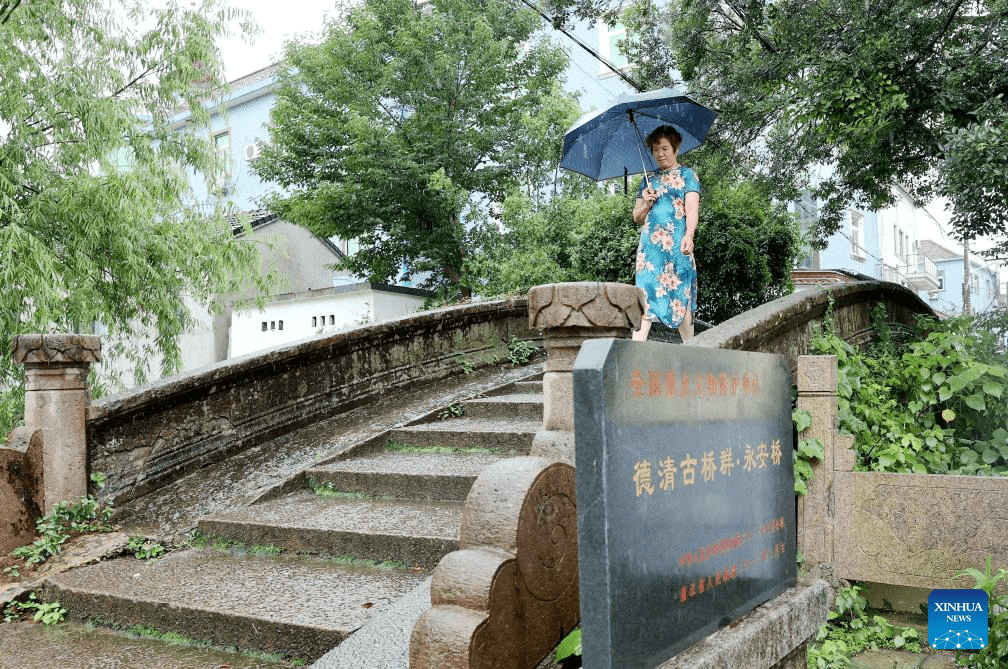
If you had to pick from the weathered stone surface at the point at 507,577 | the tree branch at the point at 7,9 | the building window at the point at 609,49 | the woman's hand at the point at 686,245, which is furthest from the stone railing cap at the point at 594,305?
the building window at the point at 609,49

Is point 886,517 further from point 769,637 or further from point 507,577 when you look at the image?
point 507,577

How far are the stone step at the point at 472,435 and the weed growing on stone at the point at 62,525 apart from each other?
2030mm

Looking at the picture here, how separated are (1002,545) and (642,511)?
352cm

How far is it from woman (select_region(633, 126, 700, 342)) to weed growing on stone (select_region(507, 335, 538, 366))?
311cm

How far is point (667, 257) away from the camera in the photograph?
17.2 ft

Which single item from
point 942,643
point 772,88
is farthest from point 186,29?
point 942,643

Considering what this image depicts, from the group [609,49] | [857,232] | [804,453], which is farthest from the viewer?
[857,232]

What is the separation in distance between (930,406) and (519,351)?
13.1ft

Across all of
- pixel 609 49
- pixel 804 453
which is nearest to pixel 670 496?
pixel 804 453

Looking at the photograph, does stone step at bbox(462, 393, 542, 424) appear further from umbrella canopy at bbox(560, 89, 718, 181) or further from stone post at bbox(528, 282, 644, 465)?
stone post at bbox(528, 282, 644, 465)

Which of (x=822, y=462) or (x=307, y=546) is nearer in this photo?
(x=307, y=546)

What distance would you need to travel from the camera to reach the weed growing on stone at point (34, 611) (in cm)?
411

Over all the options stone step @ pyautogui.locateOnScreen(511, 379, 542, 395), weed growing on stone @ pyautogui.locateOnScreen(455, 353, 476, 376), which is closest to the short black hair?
stone step @ pyautogui.locateOnScreen(511, 379, 542, 395)

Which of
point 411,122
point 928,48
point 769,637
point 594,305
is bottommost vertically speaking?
point 769,637
